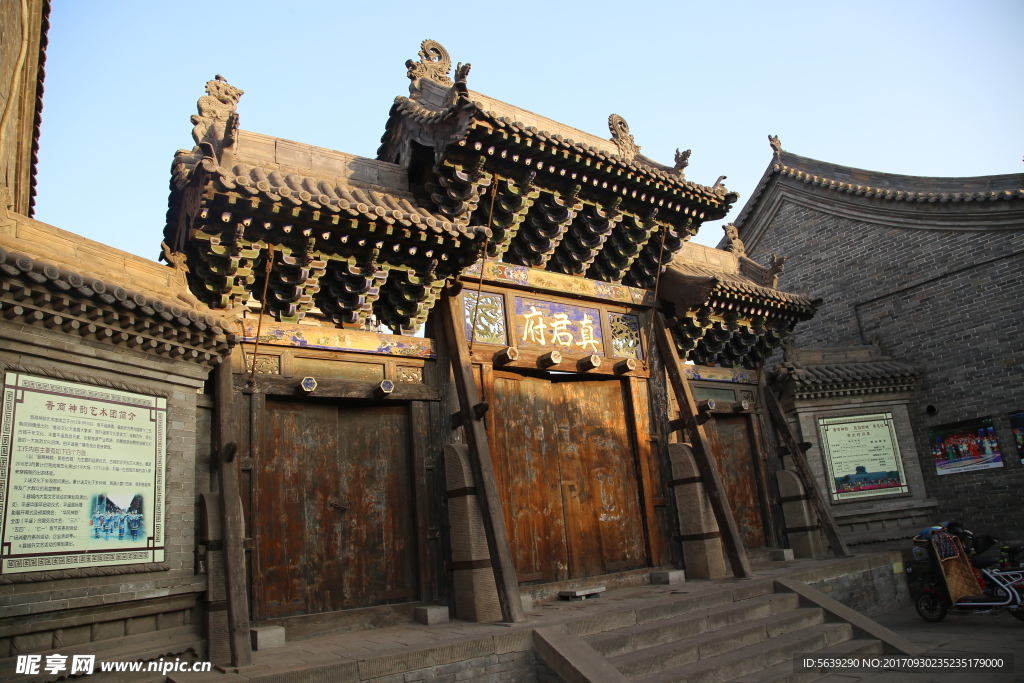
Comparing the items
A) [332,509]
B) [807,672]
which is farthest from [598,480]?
[332,509]

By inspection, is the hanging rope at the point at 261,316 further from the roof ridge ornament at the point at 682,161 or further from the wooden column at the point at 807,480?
the wooden column at the point at 807,480

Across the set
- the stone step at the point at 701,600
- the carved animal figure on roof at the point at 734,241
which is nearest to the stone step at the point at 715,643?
the stone step at the point at 701,600

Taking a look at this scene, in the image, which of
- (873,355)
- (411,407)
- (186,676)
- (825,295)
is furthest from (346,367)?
(825,295)

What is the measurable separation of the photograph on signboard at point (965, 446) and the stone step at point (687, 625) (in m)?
7.07

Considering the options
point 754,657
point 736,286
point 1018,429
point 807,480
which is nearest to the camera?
point 754,657

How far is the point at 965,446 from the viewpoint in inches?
505

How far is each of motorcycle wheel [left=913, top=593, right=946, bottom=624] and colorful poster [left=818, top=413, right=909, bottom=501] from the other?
3115mm

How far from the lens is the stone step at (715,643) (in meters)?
5.88

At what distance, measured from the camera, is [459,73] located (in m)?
7.34

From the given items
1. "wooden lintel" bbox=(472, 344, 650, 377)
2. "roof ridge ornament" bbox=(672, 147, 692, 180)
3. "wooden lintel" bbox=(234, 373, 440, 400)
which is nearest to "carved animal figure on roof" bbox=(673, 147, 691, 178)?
"roof ridge ornament" bbox=(672, 147, 692, 180)

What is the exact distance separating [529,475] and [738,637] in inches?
110

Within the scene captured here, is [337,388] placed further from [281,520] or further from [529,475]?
[529,475]

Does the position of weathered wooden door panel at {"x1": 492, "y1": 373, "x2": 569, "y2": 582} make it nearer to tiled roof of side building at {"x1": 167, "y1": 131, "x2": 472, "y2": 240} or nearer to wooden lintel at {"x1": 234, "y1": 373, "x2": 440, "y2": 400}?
wooden lintel at {"x1": 234, "y1": 373, "x2": 440, "y2": 400}

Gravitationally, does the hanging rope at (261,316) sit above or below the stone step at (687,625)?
above
